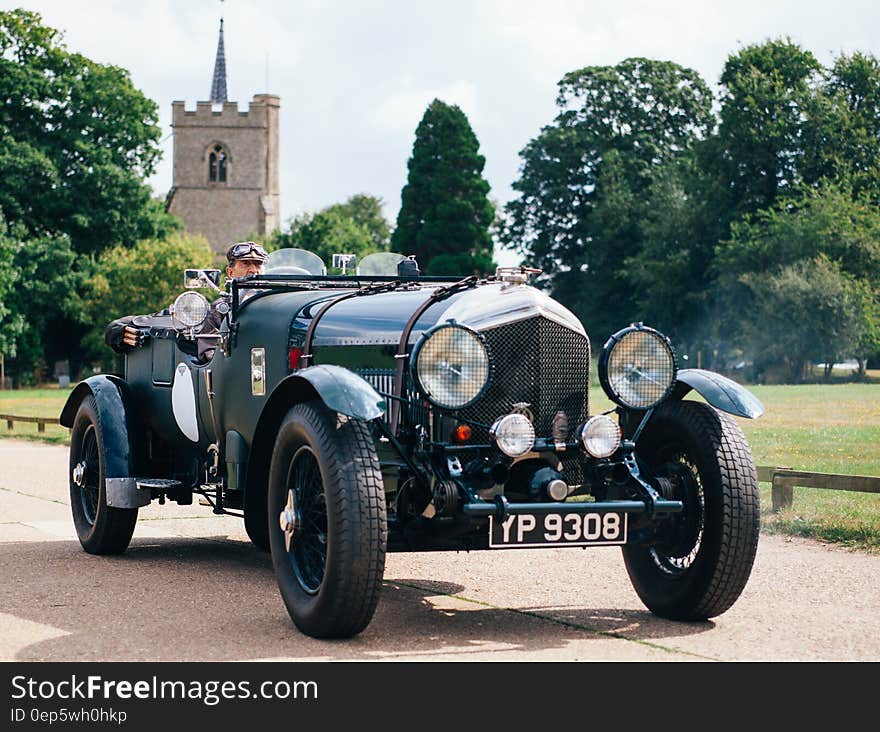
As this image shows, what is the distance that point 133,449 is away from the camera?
8.52 m

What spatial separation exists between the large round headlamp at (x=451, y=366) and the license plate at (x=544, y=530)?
60cm

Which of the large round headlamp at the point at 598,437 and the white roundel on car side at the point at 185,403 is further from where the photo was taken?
the white roundel on car side at the point at 185,403

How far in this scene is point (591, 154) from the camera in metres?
65.3

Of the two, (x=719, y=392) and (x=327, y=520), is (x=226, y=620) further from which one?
(x=719, y=392)

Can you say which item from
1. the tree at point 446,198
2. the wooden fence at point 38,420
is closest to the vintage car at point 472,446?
the wooden fence at point 38,420

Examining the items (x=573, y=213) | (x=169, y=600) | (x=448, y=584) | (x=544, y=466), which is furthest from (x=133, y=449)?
(x=573, y=213)

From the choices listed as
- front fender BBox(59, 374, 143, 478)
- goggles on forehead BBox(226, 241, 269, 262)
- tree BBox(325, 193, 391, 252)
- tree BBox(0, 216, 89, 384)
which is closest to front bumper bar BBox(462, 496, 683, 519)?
goggles on forehead BBox(226, 241, 269, 262)

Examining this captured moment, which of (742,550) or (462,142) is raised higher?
(462,142)

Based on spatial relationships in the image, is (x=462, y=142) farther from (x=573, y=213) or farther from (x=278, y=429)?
(x=278, y=429)

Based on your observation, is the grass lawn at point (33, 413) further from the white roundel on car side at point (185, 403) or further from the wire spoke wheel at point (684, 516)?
the wire spoke wheel at point (684, 516)

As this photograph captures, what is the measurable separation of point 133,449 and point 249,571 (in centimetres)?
123

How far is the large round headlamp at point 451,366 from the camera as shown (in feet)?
19.3

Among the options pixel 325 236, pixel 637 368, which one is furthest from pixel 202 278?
pixel 325 236

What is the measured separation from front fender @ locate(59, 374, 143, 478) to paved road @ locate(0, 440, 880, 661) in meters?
0.64
